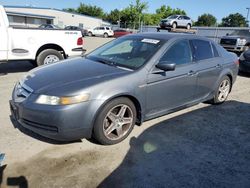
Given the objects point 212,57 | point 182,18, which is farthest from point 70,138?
point 182,18

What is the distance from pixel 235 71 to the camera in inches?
236

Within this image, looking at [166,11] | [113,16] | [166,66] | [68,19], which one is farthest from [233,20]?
[166,66]

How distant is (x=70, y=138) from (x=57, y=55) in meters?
5.36

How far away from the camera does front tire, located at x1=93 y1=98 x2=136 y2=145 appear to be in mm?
3498

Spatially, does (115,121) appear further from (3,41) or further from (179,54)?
(3,41)

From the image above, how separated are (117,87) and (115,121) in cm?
51

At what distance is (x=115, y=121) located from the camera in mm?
3723

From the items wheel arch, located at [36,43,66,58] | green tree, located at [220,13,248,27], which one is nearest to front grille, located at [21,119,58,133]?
wheel arch, located at [36,43,66,58]

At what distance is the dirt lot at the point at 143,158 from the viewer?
117 inches

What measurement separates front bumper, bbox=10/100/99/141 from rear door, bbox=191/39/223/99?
2.44 m

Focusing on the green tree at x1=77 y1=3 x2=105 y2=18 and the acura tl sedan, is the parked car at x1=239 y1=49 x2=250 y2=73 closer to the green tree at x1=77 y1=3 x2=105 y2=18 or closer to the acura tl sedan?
the acura tl sedan

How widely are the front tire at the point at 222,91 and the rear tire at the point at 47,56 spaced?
190 inches

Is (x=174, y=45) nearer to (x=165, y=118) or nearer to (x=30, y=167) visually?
(x=165, y=118)

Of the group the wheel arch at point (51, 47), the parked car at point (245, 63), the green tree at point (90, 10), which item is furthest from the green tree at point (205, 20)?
the wheel arch at point (51, 47)
